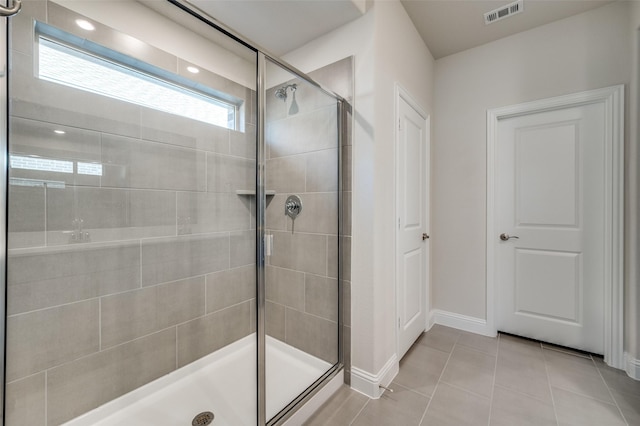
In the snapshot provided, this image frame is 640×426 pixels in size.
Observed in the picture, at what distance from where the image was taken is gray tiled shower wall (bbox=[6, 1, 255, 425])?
1.20m

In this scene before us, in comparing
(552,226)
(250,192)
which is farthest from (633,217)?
(250,192)

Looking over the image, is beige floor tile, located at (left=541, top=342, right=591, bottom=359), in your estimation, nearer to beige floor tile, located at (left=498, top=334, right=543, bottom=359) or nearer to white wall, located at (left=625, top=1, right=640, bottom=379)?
beige floor tile, located at (left=498, top=334, right=543, bottom=359)

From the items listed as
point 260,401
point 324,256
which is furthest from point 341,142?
point 260,401

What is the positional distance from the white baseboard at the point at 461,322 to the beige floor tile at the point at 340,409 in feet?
4.35

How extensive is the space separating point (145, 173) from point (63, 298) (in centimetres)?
77

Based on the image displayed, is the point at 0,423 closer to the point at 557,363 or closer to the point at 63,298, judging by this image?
the point at 63,298

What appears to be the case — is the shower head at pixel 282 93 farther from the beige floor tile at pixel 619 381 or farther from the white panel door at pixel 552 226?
the beige floor tile at pixel 619 381

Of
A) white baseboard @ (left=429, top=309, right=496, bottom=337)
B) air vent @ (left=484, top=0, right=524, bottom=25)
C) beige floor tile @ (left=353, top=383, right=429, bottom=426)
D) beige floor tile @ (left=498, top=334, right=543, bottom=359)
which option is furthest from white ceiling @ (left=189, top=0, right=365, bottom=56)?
beige floor tile @ (left=498, top=334, right=543, bottom=359)

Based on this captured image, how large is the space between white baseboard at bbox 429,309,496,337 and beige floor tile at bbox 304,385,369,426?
1.32 meters

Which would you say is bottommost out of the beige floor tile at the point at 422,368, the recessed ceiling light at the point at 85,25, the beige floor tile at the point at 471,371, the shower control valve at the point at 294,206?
the beige floor tile at the point at 422,368

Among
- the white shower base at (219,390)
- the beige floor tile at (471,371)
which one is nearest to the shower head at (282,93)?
the white shower base at (219,390)

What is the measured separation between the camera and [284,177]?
1.88m

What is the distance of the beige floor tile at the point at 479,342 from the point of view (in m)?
2.24

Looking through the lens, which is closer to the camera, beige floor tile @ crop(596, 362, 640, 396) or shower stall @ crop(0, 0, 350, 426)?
shower stall @ crop(0, 0, 350, 426)
